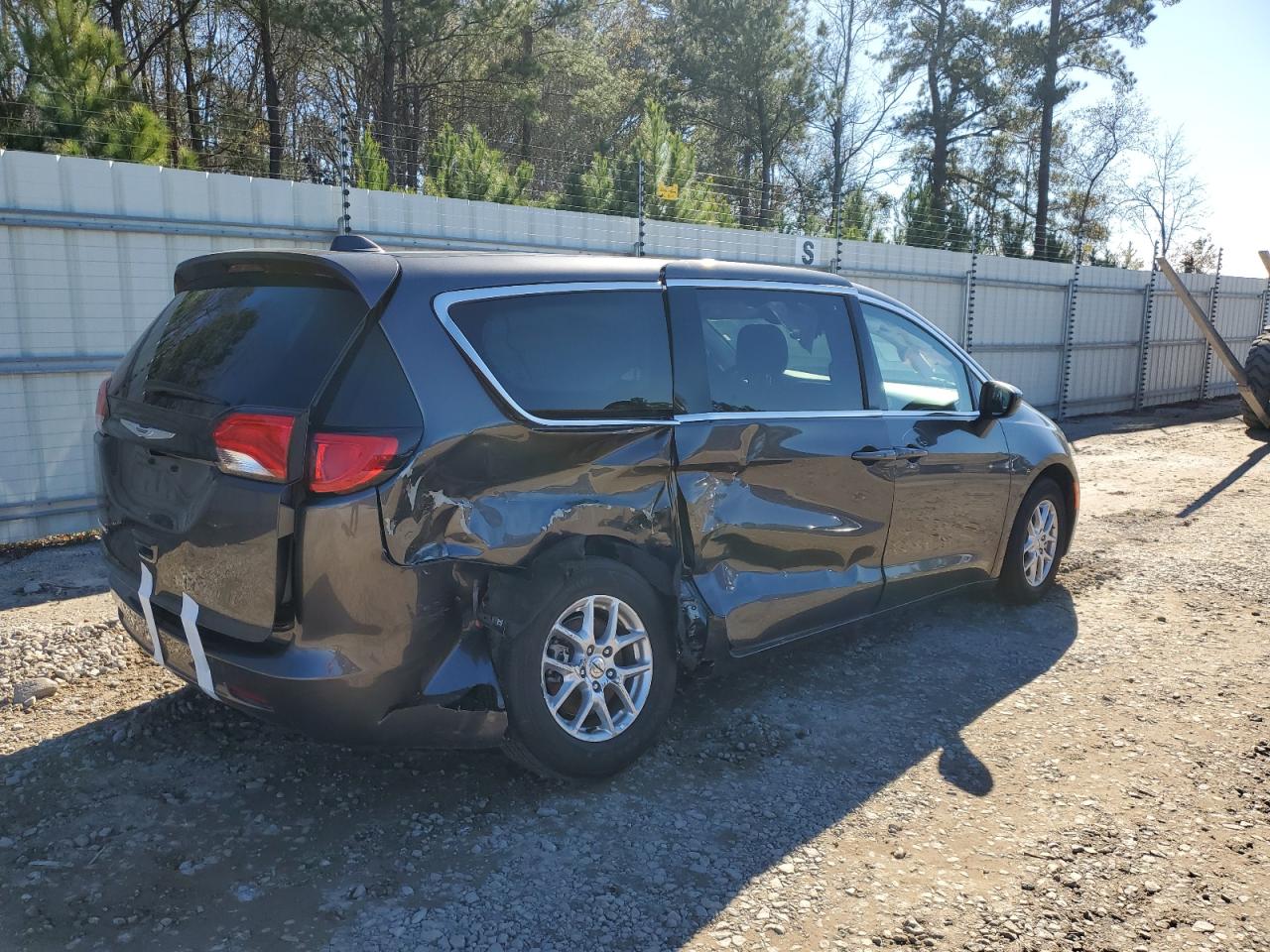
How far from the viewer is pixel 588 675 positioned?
3.39 meters

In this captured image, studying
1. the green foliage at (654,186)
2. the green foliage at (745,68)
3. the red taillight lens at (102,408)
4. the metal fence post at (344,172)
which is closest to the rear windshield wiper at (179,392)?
the red taillight lens at (102,408)

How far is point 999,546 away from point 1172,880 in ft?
8.10

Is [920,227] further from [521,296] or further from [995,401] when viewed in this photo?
[521,296]

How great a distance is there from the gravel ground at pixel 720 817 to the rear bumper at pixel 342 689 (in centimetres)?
37

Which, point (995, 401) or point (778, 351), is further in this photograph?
point (995, 401)

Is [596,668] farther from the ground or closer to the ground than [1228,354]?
closer to the ground

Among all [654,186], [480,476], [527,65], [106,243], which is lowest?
[480,476]

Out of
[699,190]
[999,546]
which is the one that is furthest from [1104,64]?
[999,546]

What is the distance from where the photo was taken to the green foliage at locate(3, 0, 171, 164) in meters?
11.5

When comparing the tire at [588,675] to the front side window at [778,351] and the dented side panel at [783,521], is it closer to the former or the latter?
the dented side panel at [783,521]

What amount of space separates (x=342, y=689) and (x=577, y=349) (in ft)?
4.56

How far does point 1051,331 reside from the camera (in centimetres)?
1519

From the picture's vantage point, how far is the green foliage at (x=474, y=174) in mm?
14016

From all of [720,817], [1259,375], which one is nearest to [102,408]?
[720,817]
